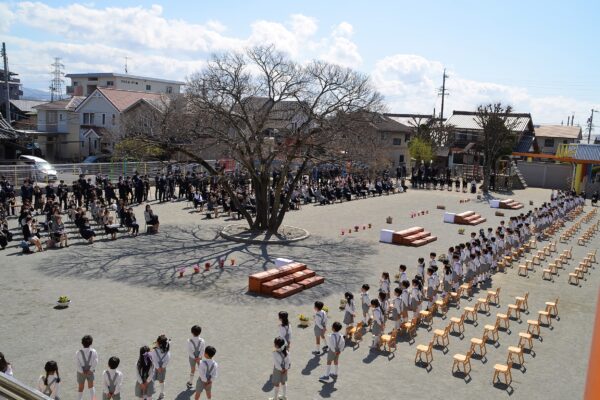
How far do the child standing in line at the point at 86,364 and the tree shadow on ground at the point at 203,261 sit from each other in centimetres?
567

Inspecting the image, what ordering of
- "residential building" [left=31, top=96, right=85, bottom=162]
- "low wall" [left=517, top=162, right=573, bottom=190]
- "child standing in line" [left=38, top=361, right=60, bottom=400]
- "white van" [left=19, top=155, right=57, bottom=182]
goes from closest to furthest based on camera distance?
"child standing in line" [left=38, top=361, right=60, bottom=400] < "white van" [left=19, top=155, right=57, bottom=182] < "low wall" [left=517, top=162, right=573, bottom=190] < "residential building" [left=31, top=96, right=85, bottom=162]

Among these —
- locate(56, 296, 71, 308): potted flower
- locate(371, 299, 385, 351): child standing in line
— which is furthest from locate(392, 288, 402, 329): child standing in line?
locate(56, 296, 71, 308): potted flower

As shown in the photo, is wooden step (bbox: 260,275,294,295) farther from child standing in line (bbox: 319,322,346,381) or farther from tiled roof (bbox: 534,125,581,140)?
tiled roof (bbox: 534,125,581,140)

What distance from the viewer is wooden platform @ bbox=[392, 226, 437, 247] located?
22234mm

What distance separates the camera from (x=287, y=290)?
1498cm

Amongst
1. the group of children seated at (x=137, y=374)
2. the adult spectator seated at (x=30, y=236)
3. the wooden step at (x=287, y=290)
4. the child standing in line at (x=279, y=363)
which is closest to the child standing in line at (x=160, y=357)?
the group of children seated at (x=137, y=374)

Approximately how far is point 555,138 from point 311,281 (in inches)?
2459

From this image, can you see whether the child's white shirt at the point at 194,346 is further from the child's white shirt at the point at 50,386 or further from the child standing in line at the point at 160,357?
the child's white shirt at the point at 50,386

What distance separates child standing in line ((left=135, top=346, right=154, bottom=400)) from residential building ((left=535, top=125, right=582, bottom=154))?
67469 mm

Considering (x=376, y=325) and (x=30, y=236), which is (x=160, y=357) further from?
(x=30, y=236)

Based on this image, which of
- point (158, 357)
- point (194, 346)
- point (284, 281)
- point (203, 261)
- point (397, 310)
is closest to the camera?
point (158, 357)

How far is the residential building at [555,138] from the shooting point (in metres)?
67.9

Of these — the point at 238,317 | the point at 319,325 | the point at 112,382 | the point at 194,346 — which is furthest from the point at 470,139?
the point at 112,382

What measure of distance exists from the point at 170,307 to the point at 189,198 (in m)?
17.5
